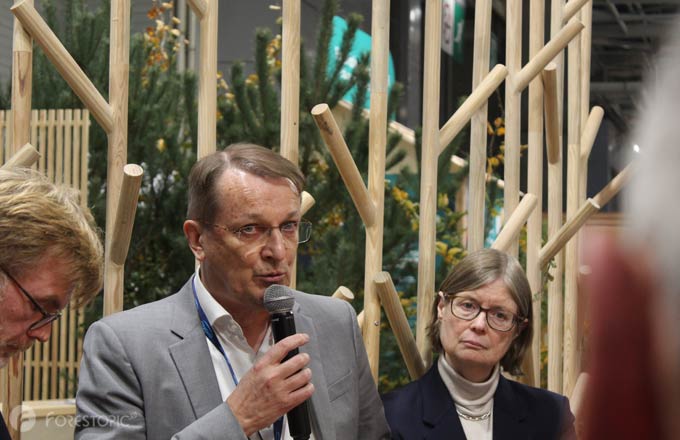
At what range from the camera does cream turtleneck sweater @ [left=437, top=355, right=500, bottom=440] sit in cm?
235

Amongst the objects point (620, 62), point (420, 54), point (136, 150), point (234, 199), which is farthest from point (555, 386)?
point (620, 62)

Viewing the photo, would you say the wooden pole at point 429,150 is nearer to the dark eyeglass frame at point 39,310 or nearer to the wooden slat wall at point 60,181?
the dark eyeglass frame at point 39,310

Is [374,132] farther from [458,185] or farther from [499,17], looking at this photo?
[499,17]

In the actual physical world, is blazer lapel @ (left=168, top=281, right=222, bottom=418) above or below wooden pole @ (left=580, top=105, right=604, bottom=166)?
below

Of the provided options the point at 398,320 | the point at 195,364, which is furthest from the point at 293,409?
the point at 398,320

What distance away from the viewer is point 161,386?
1.85 metres

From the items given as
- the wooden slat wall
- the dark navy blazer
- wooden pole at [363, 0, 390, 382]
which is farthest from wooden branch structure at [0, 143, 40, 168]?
the wooden slat wall

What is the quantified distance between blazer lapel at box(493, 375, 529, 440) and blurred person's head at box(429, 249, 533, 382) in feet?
0.20

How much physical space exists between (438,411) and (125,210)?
927 mm

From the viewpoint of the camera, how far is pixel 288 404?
1.67 metres

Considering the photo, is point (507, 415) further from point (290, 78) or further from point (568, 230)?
point (290, 78)

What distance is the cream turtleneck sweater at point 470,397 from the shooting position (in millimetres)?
2352

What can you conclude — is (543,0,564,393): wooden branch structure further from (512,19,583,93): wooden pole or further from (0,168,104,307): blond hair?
(0,168,104,307): blond hair

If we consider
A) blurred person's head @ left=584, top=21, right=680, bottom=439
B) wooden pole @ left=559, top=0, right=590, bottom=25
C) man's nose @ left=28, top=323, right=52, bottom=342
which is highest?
wooden pole @ left=559, top=0, right=590, bottom=25
